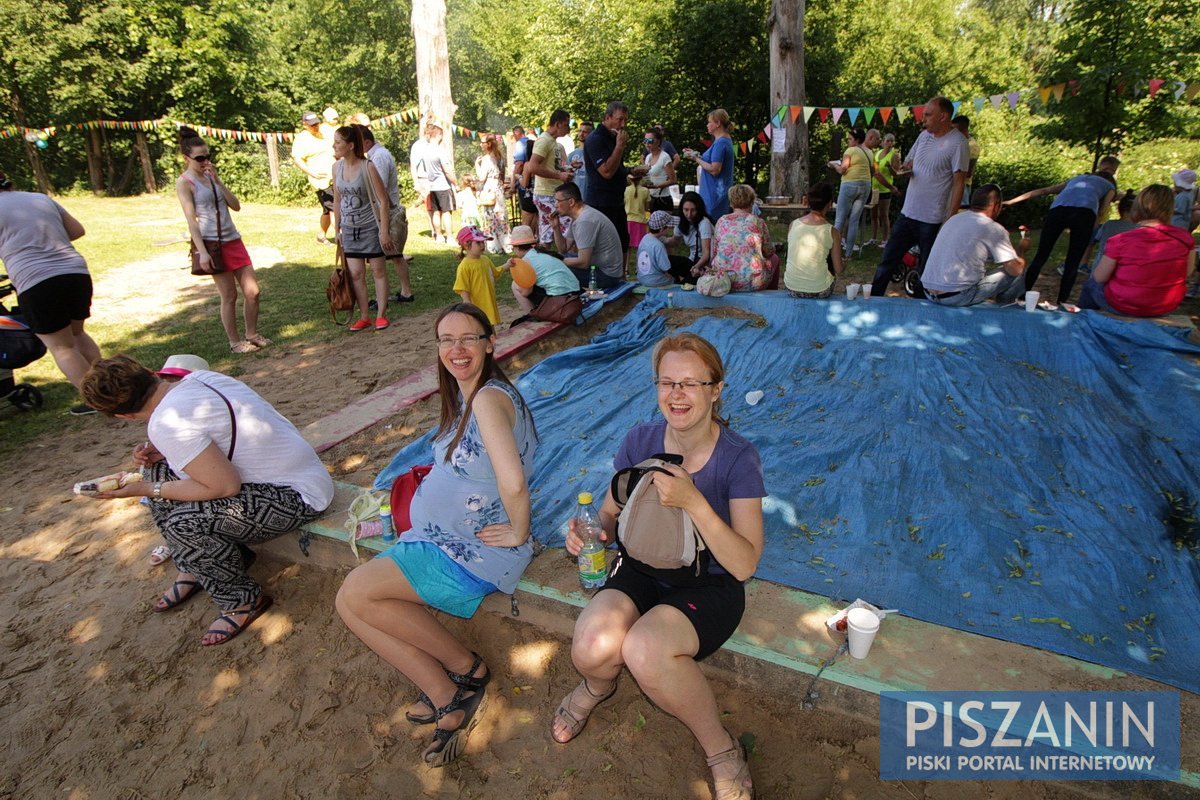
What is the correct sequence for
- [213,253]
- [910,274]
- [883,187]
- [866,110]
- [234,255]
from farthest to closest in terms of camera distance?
[866,110] < [883,187] < [910,274] < [234,255] < [213,253]

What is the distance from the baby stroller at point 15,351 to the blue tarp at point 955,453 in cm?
353

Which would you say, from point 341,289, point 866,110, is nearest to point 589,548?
point 341,289

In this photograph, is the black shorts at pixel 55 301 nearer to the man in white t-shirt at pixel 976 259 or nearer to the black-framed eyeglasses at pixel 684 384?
the black-framed eyeglasses at pixel 684 384

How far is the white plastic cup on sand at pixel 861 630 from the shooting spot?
2320mm

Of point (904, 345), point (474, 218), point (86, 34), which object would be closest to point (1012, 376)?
point (904, 345)

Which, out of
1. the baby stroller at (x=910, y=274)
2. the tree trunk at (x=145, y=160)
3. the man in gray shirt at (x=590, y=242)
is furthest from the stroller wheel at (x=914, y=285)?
the tree trunk at (x=145, y=160)

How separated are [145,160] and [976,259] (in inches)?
991

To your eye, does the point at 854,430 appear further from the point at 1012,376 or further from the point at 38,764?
the point at 38,764

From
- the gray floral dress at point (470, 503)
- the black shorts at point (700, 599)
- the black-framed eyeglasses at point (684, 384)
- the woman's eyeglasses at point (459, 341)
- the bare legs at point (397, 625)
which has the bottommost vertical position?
the bare legs at point (397, 625)

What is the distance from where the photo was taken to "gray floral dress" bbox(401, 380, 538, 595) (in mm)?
2561

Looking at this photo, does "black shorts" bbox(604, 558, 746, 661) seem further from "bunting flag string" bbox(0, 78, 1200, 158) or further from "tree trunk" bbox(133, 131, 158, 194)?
"tree trunk" bbox(133, 131, 158, 194)

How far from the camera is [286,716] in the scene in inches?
108

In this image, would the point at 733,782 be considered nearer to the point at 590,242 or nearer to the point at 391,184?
the point at 590,242

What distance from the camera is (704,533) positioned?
2.10 m
